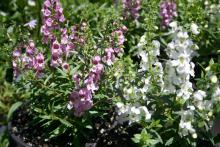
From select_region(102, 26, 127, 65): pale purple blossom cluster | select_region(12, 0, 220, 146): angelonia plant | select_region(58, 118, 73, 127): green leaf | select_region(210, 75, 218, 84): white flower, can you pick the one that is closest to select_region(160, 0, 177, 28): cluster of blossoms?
select_region(12, 0, 220, 146): angelonia plant

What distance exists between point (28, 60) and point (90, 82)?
0.55 m

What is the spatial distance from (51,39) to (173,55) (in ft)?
2.64

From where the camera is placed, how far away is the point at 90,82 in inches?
110

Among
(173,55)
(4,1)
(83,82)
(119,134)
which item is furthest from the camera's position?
(4,1)

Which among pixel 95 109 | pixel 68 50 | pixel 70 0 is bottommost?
pixel 95 109

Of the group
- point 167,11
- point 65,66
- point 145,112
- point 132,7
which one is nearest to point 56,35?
point 65,66

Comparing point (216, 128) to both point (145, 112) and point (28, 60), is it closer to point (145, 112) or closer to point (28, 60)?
point (145, 112)

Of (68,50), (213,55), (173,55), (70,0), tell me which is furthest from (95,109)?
(70,0)

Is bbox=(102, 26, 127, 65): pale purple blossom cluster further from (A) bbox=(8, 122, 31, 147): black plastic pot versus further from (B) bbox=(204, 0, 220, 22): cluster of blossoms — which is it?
(B) bbox=(204, 0, 220, 22): cluster of blossoms

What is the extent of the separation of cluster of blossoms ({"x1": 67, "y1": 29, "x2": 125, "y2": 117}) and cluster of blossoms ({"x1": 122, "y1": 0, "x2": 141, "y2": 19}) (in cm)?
121

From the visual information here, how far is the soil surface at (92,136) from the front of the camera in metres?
3.23

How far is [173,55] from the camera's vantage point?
267 cm

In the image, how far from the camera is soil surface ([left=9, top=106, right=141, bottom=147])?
127 inches

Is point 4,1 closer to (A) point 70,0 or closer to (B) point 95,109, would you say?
(A) point 70,0
